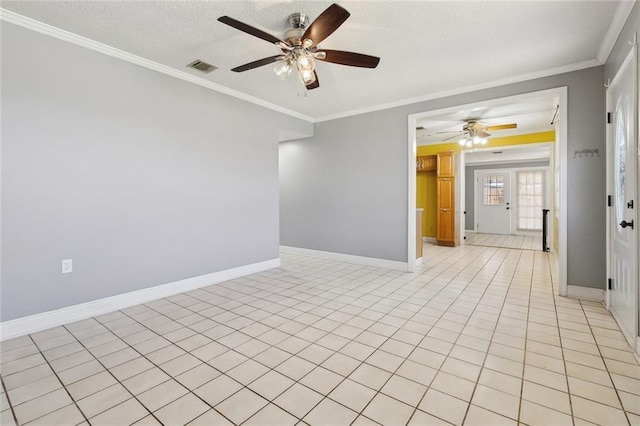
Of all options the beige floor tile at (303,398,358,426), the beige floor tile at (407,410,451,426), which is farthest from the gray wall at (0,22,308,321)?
the beige floor tile at (407,410,451,426)

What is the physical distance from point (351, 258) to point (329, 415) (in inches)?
151

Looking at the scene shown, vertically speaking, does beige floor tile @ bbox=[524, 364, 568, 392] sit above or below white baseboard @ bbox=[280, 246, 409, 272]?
below

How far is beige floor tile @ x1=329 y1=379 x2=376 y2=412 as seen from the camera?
167cm

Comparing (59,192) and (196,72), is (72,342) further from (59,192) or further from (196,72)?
(196,72)

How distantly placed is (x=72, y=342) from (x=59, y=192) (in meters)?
1.39

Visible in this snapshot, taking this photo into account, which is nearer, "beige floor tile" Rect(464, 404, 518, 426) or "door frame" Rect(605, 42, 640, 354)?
"beige floor tile" Rect(464, 404, 518, 426)

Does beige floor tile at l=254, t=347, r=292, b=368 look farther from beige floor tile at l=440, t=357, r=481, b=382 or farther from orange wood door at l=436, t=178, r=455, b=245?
orange wood door at l=436, t=178, r=455, b=245

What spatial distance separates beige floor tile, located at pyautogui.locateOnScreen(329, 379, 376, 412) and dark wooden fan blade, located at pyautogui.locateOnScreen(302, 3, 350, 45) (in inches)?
94.6

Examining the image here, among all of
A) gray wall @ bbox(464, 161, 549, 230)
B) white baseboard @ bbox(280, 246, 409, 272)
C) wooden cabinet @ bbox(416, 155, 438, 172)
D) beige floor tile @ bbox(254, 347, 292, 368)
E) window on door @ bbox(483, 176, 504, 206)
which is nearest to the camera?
beige floor tile @ bbox(254, 347, 292, 368)

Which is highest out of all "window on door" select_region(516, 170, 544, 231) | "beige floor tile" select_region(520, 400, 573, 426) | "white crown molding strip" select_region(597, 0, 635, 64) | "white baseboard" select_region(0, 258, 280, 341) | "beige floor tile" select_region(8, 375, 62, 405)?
"white crown molding strip" select_region(597, 0, 635, 64)

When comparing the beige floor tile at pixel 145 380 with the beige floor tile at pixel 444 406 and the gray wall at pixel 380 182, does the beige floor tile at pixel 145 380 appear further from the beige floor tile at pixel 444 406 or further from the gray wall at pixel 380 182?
the gray wall at pixel 380 182

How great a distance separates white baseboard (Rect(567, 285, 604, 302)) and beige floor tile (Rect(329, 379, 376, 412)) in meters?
3.21

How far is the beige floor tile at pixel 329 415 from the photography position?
1533 mm

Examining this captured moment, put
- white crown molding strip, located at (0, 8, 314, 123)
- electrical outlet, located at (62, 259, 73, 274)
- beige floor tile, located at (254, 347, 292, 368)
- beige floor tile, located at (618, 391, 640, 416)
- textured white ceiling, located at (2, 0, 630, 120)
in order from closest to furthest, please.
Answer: beige floor tile, located at (618, 391, 640, 416) < beige floor tile, located at (254, 347, 292, 368) < textured white ceiling, located at (2, 0, 630, 120) < white crown molding strip, located at (0, 8, 314, 123) < electrical outlet, located at (62, 259, 73, 274)
